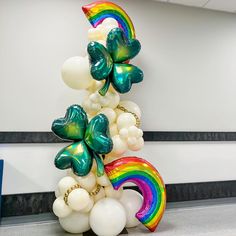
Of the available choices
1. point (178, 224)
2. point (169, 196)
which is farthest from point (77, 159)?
point (169, 196)

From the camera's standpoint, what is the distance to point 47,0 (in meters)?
2.23

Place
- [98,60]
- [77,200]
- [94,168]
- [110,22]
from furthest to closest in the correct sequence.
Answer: [110,22] < [94,168] < [98,60] < [77,200]

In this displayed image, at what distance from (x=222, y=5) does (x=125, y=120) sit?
189 cm

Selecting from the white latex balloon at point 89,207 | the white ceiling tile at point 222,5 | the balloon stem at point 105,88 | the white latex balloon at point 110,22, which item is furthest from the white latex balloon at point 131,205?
the white ceiling tile at point 222,5

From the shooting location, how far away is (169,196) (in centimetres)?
239

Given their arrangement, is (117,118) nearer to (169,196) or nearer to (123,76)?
(123,76)

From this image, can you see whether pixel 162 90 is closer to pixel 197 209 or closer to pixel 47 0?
pixel 197 209

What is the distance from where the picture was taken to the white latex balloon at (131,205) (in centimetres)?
174

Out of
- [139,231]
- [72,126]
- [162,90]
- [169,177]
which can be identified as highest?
[162,90]

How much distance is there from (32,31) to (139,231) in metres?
1.93

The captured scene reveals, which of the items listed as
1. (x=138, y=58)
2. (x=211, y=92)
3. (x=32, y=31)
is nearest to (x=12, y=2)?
(x=32, y=31)

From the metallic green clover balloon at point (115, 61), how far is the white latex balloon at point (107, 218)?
78cm

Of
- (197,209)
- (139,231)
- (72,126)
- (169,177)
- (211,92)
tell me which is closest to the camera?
(72,126)

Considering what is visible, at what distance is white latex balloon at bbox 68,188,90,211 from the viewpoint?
1.49 meters
